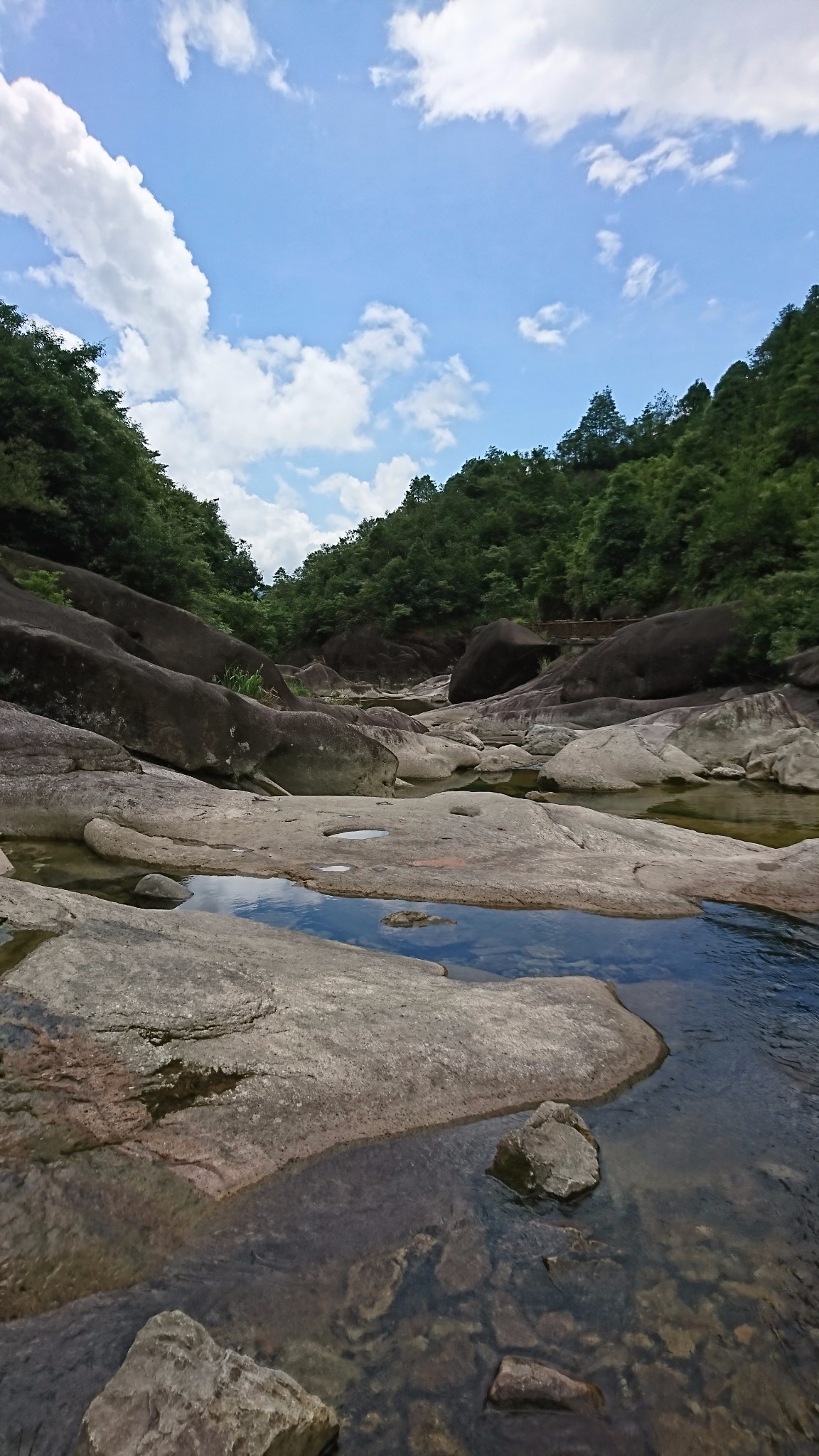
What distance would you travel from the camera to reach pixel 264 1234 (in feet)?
8.93

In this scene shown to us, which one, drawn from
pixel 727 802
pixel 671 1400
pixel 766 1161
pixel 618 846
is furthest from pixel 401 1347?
pixel 727 802

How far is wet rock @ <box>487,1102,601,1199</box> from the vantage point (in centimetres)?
299

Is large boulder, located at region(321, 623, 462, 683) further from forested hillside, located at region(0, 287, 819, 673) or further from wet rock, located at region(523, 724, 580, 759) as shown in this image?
wet rock, located at region(523, 724, 580, 759)

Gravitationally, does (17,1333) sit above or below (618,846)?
below

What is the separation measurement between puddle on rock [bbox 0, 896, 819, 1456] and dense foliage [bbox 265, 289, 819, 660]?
2166 centimetres

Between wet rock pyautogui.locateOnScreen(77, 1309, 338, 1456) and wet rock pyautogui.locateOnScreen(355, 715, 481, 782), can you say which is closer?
wet rock pyautogui.locateOnScreen(77, 1309, 338, 1456)

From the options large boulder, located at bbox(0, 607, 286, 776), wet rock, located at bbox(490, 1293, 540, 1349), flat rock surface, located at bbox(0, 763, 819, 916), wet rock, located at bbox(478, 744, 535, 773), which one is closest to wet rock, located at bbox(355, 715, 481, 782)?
wet rock, located at bbox(478, 744, 535, 773)

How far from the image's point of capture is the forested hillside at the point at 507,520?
18.5 meters

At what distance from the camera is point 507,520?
6631 centimetres

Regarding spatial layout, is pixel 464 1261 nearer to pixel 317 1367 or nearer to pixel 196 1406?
pixel 317 1367

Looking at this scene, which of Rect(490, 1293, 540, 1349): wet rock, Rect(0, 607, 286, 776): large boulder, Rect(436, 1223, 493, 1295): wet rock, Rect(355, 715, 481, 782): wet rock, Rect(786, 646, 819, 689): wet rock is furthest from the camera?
Rect(786, 646, 819, 689): wet rock

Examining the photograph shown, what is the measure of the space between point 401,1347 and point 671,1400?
0.78 metres

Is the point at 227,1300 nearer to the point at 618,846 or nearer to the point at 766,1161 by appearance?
the point at 766,1161

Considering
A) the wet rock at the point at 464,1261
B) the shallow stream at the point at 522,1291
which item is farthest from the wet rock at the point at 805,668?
the wet rock at the point at 464,1261
